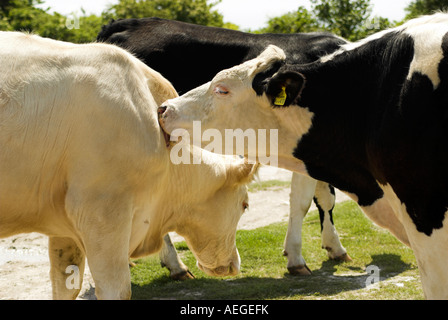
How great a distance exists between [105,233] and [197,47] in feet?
→ 11.0

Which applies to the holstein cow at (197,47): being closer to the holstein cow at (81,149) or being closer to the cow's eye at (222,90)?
the holstein cow at (81,149)

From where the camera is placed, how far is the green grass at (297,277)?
6.76 m

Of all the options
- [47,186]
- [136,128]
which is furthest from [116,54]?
[47,186]

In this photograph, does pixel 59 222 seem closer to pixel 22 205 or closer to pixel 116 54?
pixel 22 205

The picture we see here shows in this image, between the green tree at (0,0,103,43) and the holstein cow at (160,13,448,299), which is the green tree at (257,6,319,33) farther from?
the holstein cow at (160,13,448,299)

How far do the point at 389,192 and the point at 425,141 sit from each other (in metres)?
0.51

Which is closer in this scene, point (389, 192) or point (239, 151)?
point (389, 192)

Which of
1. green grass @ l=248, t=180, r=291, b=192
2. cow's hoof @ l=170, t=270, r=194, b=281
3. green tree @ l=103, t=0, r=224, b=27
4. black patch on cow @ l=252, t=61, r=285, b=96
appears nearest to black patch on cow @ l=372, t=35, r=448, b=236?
black patch on cow @ l=252, t=61, r=285, b=96

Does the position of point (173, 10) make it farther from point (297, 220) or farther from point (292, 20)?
point (297, 220)

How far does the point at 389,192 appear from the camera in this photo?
4.43 metres

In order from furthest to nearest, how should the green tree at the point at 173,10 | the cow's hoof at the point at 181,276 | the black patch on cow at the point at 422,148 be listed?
the green tree at the point at 173,10
the cow's hoof at the point at 181,276
the black patch on cow at the point at 422,148

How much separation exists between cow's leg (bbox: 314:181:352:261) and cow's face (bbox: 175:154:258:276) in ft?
7.97

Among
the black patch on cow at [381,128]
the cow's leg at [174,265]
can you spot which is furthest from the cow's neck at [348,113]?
the cow's leg at [174,265]
